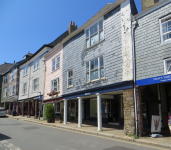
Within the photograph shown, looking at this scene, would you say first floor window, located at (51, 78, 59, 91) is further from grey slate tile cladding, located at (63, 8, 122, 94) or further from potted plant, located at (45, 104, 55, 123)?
potted plant, located at (45, 104, 55, 123)

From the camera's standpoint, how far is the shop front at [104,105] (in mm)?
9867

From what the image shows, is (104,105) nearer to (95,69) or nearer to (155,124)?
(95,69)

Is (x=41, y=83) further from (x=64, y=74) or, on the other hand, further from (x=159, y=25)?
(x=159, y=25)

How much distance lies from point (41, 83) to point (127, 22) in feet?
52.9

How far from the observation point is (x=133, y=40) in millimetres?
10023

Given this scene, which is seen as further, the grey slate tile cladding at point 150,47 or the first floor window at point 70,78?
the first floor window at point 70,78

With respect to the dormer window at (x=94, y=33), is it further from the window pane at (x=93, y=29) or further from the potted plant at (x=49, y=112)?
the potted plant at (x=49, y=112)

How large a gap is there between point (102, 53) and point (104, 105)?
543cm

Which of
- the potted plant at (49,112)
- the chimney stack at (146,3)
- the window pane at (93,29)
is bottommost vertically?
the potted plant at (49,112)

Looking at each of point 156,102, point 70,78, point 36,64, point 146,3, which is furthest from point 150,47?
point 36,64

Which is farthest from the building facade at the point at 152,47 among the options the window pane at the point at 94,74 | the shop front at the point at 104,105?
the window pane at the point at 94,74

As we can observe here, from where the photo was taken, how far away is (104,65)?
11.9m

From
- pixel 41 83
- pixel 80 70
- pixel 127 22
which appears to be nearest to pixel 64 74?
pixel 80 70

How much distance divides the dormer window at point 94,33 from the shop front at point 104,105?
402 cm
